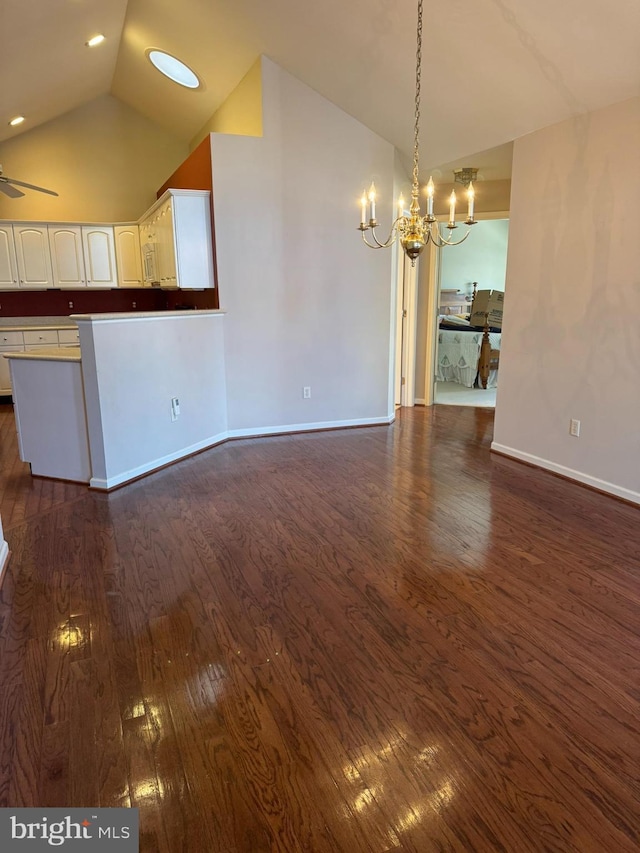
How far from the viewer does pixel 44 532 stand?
10.2 feet

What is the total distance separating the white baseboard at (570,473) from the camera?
11.5 ft

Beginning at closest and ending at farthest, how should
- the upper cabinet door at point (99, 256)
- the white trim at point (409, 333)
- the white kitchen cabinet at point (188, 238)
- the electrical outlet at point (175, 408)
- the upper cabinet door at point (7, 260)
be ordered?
the electrical outlet at point (175, 408)
the white kitchen cabinet at point (188, 238)
the white trim at point (409, 333)
the upper cabinet door at point (7, 260)
the upper cabinet door at point (99, 256)

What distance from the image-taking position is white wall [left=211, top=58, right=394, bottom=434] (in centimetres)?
465

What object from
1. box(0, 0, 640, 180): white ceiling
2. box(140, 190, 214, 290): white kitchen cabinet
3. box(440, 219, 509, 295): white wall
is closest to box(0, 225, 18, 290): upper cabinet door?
box(0, 0, 640, 180): white ceiling

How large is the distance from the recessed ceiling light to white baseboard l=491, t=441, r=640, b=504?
471 centimetres

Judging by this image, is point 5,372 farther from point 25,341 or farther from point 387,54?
point 387,54

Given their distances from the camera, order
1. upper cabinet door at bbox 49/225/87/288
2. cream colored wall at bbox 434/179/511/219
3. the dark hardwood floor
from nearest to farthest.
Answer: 1. the dark hardwood floor
2. cream colored wall at bbox 434/179/511/219
3. upper cabinet door at bbox 49/225/87/288

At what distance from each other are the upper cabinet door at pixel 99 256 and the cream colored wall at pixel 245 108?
2.22 metres

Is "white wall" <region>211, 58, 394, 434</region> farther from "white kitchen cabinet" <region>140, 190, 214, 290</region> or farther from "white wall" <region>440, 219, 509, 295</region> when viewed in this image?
"white wall" <region>440, 219, 509, 295</region>

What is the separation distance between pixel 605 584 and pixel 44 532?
9.85 feet

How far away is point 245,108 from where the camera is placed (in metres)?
4.94

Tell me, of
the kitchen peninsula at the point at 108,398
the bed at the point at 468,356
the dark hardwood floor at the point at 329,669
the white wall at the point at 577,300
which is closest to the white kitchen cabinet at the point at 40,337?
the kitchen peninsula at the point at 108,398

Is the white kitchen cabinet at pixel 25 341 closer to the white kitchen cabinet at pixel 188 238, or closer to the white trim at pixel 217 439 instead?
the white kitchen cabinet at pixel 188 238

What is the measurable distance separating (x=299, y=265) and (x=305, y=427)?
1547mm
